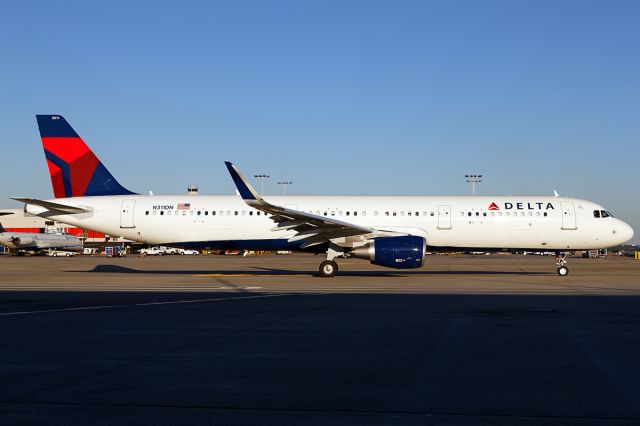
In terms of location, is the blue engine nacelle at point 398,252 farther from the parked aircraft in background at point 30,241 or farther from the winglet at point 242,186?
the parked aircraft in background at point 30,241

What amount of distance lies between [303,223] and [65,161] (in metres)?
11.9

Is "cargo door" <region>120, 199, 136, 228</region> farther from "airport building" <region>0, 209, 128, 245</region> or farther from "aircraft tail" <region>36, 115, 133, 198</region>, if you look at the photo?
"airport building" <region>0, 209, 128, 245</region>

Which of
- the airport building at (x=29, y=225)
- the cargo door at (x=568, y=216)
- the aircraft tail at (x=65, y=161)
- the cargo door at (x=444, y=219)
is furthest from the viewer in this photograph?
the airport building at (x=29, y=225)

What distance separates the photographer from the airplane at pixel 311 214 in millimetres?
28672

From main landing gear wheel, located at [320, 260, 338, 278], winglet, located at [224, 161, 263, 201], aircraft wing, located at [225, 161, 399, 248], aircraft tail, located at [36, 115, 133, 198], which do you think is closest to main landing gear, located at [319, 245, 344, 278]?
main landing gear wheel, located at [320, 260, 338, 278]

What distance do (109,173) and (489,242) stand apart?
17526 mm

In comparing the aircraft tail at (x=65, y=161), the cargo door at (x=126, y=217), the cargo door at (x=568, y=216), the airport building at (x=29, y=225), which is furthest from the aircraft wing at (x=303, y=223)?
the airport building at (x=29, y=225)

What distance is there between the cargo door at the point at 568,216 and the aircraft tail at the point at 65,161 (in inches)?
813

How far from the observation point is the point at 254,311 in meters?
14.3

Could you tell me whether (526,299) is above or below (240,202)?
below

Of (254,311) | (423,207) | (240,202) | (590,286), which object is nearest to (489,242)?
(423,207)

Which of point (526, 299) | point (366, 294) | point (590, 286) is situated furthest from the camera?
point (590, 286)

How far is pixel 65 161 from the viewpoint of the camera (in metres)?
30.2

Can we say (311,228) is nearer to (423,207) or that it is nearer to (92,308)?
(423,207)
